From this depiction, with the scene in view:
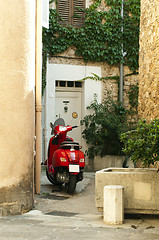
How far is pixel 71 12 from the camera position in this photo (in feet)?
38.6

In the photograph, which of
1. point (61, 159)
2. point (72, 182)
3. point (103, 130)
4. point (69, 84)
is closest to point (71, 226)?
point (72, 182)

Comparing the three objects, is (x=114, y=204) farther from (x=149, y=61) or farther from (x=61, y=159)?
(x=149, y=61)

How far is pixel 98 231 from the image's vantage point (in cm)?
407

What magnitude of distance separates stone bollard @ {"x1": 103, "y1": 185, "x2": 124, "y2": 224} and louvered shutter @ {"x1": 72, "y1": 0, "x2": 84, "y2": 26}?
8250mm

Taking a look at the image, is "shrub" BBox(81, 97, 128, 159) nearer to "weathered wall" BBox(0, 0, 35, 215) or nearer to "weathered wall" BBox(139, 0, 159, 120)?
"weathered wall" BBox(139, 0, 159, 120)

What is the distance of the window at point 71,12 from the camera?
1168cm

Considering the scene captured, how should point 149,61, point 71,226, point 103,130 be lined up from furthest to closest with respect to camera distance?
point 103,130 → point 149,61 → point 71,226

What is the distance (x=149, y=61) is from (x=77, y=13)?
4.35 meters

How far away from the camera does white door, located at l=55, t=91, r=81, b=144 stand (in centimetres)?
1160

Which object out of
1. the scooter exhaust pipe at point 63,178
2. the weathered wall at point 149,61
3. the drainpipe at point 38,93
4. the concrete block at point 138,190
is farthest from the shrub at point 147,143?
the weathered wall at point 149,61

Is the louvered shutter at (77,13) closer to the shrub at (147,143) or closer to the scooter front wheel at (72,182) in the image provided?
the scooter front wheel at (72,182)

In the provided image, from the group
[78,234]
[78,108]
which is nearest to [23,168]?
[78,234]

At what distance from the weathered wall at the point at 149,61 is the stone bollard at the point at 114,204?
3556mm

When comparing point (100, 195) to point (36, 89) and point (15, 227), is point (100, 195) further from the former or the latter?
point (36, 89)
